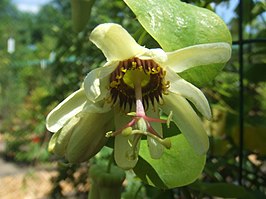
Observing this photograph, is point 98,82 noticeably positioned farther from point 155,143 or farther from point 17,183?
point 17,183

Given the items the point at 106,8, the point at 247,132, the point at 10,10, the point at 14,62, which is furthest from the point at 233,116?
the point at 10,10

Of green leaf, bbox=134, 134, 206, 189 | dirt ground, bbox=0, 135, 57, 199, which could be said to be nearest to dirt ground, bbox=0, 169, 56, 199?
dirt ground, bbox=0, 135, 57, 199

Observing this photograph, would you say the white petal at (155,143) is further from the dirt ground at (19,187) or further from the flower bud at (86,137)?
the dirt ground at (19,187)

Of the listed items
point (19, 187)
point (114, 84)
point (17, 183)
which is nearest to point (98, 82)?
point (114, 84)

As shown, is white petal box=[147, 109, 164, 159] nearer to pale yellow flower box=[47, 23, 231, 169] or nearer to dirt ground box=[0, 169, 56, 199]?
pale yellow flower box=[47, 23, 231, 169]

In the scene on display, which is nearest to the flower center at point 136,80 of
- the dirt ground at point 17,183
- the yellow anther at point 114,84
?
the yellow anther at point 114,84
